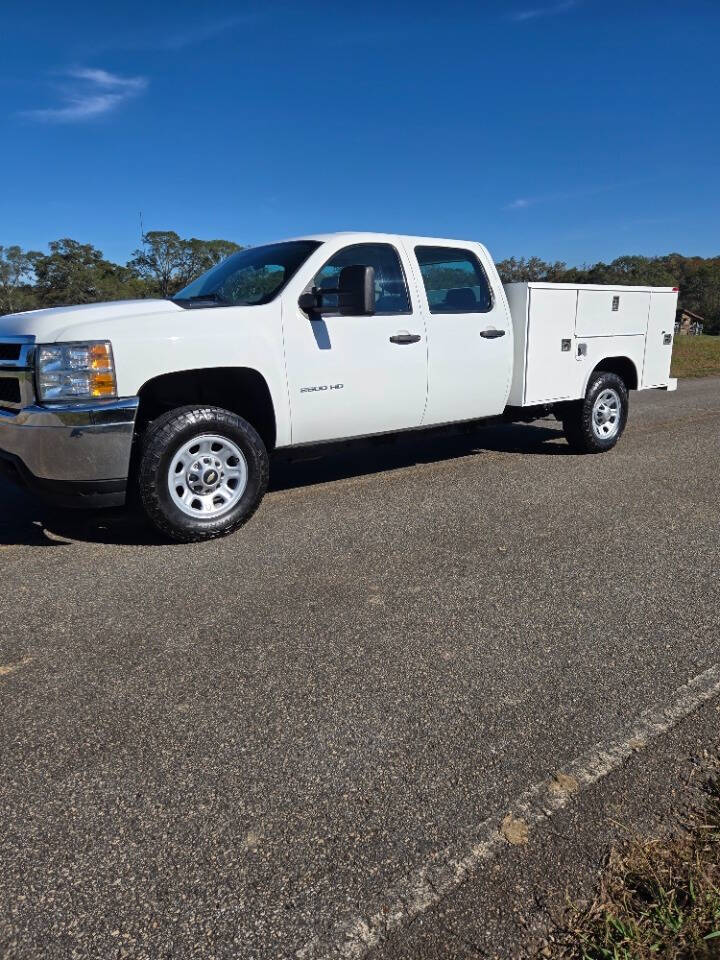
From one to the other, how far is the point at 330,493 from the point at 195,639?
2742 mm

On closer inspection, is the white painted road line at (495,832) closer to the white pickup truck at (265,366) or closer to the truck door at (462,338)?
the white pickup truck at (265,366)

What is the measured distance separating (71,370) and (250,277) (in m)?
1.76

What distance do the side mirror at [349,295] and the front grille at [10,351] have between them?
1849mm

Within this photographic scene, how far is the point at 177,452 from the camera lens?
4.67 meters

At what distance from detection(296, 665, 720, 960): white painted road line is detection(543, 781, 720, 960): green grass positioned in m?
0.28

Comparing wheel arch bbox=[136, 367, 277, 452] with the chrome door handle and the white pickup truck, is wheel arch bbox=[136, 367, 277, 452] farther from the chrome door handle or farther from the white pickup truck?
the chrome door handle

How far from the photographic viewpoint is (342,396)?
5383 millimetres

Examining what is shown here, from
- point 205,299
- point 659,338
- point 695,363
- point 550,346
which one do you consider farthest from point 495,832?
point 695,363

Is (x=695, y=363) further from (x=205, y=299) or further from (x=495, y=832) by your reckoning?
(x=495, y=832)

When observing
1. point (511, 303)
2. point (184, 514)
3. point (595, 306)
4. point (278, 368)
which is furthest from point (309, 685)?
point (595, 306)

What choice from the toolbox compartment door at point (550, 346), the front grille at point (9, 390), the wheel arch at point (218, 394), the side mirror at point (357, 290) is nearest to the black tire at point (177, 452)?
the wheel arch at point (218, 394)

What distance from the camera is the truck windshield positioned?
5.26 meters

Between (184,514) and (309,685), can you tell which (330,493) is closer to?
(184,514)

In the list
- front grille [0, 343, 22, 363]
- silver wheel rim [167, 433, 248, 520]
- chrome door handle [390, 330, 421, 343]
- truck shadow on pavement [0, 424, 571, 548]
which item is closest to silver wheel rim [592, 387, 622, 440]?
truck shadow on pavement [0, 424, 571, 548]
